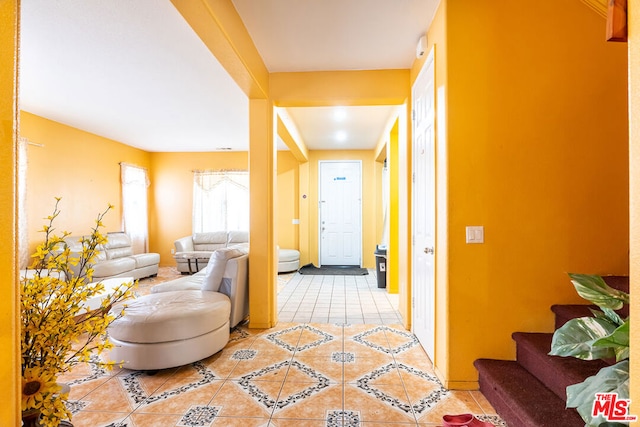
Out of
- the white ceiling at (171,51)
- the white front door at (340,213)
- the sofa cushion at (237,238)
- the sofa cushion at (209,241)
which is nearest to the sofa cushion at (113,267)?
the sofa cushion at (209,241)

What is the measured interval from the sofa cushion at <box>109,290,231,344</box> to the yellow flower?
1345 millimetres

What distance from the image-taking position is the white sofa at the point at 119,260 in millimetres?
4696

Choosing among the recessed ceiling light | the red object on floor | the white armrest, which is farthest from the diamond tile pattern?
the white armrest

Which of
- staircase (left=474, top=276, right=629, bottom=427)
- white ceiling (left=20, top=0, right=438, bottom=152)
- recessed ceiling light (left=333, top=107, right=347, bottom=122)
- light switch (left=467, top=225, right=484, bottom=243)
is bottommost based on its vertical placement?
staircase (left=474, top=276, right=629, bottom=427)

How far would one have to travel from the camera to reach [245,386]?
2.10 m

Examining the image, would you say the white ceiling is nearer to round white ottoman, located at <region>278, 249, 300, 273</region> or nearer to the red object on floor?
the red object on floor

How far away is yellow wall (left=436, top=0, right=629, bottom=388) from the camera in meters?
1.96

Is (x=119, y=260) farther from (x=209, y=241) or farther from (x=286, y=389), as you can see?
(x=286, y=389)

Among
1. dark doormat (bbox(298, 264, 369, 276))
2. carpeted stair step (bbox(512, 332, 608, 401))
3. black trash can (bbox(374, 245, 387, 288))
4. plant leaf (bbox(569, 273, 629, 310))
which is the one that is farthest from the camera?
dark doormat (bbox(298, 264, 369, 276))

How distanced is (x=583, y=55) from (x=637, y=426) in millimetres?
2206

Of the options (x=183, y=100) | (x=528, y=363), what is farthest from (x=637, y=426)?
(x=183, y=100)

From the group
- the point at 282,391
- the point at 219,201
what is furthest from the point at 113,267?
the point at 282,391

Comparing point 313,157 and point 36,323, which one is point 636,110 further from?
point 313,157

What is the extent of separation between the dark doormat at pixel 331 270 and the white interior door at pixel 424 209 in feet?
10.7
